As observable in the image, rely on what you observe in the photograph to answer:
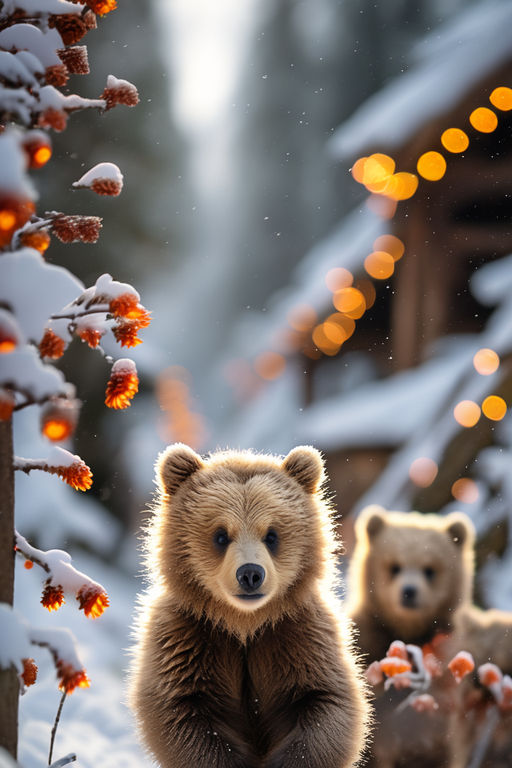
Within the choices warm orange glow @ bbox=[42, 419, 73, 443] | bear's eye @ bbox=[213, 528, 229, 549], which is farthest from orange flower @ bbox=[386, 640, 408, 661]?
warm orange glow @ bbox=[42, 419, 73, 443]

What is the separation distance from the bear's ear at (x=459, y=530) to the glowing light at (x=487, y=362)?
4.81 ft

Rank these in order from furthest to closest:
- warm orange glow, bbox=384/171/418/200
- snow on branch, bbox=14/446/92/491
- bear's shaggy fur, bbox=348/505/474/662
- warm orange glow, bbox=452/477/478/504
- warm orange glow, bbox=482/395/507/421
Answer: warm orange glow, bbox=384/171/418/200
warm orange glow, bbox=482/395/507/421
warm orange glow, bbox=452/477/478/504
bear's shaggy fur, bbox=348/505/474/662
snow on branch, bbox=14/446/92/491

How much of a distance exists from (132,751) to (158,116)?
6276 mm

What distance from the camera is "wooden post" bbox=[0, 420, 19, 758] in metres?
1.10

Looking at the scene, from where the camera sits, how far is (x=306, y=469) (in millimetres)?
1634

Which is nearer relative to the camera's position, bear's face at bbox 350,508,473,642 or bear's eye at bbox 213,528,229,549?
bear's eye at bbox 213,528,229,549

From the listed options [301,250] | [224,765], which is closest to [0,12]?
[224,765]

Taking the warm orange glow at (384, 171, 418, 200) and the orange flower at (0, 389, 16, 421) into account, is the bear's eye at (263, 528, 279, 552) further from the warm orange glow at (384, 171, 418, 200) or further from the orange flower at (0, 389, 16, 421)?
the warm orange glow at (384, 171, 418, 200)

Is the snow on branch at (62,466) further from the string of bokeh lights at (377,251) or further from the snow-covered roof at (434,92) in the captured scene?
the snow-covered roof at (434,92)

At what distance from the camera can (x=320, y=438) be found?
17.3ft

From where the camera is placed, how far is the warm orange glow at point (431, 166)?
193 inches

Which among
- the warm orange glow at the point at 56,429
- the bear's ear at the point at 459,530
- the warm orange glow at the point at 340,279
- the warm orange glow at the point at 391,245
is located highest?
the warm orange glow at the point at 391,245

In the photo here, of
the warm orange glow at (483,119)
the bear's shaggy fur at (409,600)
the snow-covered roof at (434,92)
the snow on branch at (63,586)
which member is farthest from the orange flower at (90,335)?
the warm orange glow at (483,119)

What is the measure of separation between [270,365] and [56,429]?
28.4 ft
